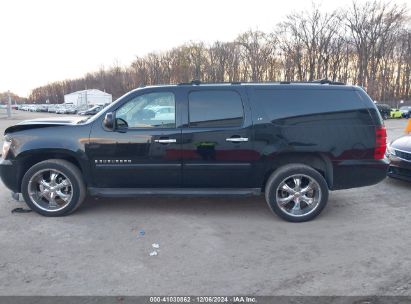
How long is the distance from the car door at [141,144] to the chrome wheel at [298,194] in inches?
58.4

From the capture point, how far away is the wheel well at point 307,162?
4.87m

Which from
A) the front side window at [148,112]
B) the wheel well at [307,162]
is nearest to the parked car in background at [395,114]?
the wheel well at [307,162]

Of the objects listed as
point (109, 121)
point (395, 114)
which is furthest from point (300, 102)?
point (395, 114)

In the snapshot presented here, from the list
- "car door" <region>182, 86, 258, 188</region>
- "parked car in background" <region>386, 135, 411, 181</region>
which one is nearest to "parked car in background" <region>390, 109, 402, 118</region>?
"parked car in background" <region>386, 135, 411, 181</region>

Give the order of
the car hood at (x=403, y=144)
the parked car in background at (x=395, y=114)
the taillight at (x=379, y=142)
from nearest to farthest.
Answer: the taillight at (x=379, y=142), the car hood at (x=403, y=144), the parked car in background at (x=395, y=114)

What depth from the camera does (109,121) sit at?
4691mm

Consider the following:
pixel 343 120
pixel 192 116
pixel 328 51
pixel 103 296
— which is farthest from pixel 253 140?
pixel 328 51

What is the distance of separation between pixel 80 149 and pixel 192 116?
1.65 meters

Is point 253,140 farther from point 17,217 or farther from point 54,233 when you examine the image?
point 17,217

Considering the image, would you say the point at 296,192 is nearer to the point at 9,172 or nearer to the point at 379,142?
the point at 379,142

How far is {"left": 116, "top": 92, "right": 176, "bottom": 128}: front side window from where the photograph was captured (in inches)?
188

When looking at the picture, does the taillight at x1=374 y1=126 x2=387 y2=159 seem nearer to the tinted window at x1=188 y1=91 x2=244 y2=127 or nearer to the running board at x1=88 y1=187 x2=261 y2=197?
the running board at x1=88 y1=187 x2=261 y2=197

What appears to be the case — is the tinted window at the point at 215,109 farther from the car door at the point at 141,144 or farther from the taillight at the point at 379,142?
the taillight at the point at 379,142

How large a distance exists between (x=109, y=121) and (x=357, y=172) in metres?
3.57
